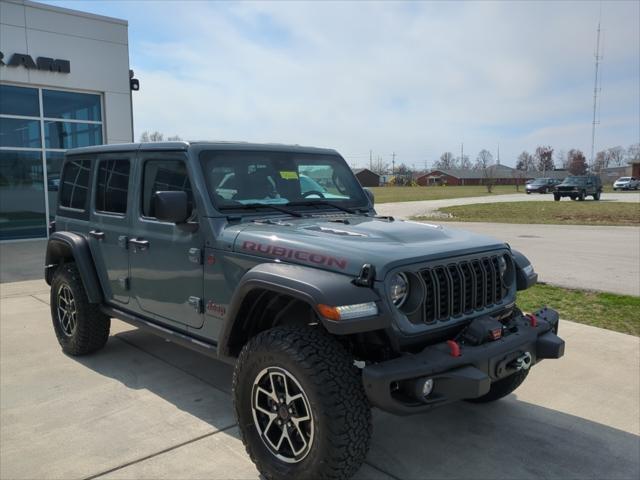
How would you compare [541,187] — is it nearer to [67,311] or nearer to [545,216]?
[545,216]

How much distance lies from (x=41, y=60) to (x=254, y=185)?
11.6 m

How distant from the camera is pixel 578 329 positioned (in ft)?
19.1

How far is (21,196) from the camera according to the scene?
1346cm

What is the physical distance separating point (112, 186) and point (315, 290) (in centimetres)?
265

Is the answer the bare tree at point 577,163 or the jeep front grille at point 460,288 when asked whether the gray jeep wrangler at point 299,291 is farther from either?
the bare tree at point 577,163

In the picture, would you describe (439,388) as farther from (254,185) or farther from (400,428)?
(254,185)

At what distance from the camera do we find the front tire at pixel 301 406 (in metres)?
2.64

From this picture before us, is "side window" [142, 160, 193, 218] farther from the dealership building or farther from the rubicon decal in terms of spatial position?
the dealership building

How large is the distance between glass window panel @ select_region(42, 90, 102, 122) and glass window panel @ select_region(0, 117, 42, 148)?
48cm

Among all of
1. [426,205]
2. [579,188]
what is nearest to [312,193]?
[426,205]

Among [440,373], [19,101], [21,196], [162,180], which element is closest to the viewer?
[440,373]

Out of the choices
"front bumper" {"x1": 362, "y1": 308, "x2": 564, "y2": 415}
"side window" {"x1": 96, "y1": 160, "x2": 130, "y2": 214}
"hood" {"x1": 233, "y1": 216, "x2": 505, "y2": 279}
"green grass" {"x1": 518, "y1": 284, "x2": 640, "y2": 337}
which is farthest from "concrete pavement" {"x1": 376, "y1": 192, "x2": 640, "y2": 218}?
"front bumper" {"x1": 362, "y1": 308, "x2": 564, "y2": 415}

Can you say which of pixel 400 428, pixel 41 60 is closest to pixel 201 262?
pixel 400 428

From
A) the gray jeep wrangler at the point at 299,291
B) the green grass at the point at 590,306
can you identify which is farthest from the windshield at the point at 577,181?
the gray jeep wrangler at the point at 299,291
